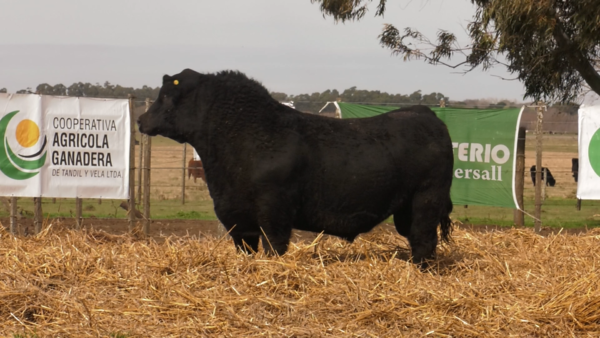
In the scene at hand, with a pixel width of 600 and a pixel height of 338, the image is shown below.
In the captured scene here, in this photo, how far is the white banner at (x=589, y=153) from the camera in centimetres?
1123

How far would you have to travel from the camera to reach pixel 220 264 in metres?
6.23

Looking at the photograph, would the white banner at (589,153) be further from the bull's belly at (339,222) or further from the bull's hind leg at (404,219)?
the bull's belly at (339,222)

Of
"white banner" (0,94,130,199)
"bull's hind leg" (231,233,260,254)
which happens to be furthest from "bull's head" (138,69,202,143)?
"white banner" (0,94,130,199)

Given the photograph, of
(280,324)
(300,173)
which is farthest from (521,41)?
(280,324)

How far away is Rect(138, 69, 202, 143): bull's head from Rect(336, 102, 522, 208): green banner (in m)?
5.61

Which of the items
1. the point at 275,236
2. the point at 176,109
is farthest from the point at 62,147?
the point at 275,236

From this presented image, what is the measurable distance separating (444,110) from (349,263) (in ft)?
18.4

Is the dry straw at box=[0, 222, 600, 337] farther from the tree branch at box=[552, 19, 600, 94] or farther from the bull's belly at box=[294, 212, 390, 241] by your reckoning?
the tree branch at box=[552, 19, 600, 94]

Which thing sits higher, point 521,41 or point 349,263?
point 521,41

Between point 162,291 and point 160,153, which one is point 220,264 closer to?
point 162,291

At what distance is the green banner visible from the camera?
11.5 metres

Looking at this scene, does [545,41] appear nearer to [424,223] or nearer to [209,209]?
[424,223]

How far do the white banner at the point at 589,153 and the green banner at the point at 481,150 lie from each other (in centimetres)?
98

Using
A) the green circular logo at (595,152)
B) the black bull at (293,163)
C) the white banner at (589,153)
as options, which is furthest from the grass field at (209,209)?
the black bull at (293,163)
